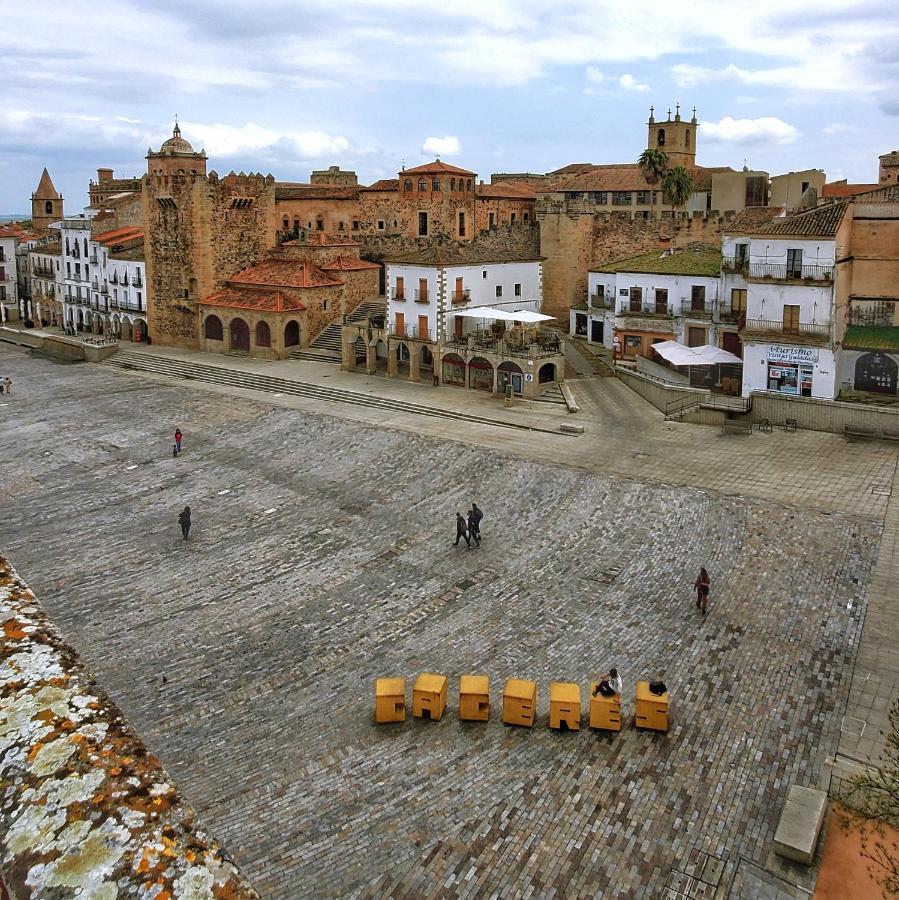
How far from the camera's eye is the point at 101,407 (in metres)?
41.3

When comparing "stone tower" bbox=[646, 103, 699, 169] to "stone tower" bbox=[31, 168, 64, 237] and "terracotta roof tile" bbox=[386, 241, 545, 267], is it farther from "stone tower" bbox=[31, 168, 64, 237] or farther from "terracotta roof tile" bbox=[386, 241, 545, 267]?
"stone tower" bbox=[31, 168, 64, 237]

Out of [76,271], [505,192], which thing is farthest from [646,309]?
[76,271]

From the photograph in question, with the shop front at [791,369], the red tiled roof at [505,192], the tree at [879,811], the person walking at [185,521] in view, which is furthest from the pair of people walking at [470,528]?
the red tiled roof at [505,192]

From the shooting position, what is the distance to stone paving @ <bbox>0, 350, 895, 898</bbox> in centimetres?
1236

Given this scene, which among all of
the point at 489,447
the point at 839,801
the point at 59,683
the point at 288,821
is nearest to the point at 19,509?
the point at 489,447

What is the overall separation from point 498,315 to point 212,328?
2209 cm

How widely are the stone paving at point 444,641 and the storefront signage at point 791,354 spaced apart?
5838mm

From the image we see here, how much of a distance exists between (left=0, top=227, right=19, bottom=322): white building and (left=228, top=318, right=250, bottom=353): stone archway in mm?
38594

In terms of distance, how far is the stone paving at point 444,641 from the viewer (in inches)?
487

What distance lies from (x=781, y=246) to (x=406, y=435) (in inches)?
653

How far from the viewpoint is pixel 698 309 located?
4019cm

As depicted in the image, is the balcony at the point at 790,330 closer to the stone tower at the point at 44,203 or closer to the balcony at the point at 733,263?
the balcony at the point at 733,263

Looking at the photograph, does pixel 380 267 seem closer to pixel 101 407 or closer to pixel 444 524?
pixel 101 407

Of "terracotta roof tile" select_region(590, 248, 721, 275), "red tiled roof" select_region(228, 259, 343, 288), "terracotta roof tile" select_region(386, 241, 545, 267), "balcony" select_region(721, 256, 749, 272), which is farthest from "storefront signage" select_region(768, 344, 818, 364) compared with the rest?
"red tiled roof" select_region(228, 259, 343, 288)
